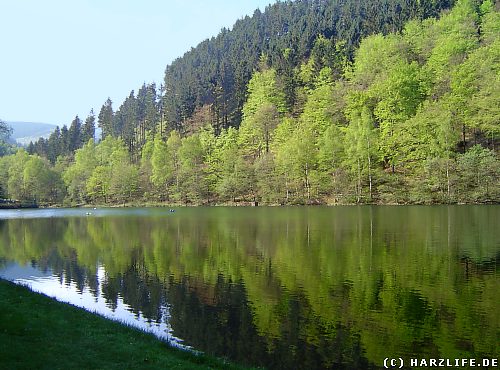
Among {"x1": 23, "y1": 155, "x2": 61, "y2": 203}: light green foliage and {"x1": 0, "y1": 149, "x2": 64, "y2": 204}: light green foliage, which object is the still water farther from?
{"x1": 0, "y1": 149, "x2": 64, "y2": 204}: light green foliage

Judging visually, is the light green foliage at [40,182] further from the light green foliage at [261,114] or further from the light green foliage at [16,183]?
the light green foliage at [261,114]

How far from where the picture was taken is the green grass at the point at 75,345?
1118cm

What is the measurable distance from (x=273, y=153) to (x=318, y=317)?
3852 inches

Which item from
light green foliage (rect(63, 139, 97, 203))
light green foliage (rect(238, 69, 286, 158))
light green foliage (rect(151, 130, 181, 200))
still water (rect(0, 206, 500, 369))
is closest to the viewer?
still water (rect(0, 206, 500, 369))

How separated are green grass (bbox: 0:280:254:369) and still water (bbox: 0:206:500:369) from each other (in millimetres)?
2863

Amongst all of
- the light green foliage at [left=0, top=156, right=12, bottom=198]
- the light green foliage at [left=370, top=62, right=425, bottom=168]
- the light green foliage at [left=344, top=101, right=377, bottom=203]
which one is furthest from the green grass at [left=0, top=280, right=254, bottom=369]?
the light green foliage at [left=0, top=156, right=12, bottom=198]

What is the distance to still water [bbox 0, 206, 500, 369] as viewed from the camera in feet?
54.4

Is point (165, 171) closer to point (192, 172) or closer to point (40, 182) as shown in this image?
point (192, 172)

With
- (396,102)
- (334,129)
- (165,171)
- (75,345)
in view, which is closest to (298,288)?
(75,345)

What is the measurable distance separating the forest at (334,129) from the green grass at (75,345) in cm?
6540

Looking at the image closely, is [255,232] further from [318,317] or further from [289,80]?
[289,80]

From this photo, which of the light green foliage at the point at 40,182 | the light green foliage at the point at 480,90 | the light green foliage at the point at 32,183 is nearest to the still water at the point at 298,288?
the light green foliage at the point at 480,90

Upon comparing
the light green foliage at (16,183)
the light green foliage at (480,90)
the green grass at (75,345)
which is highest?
the light green foliage at (480,90)

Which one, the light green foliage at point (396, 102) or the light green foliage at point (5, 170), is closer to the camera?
the light green foliage at point (396, 102)
